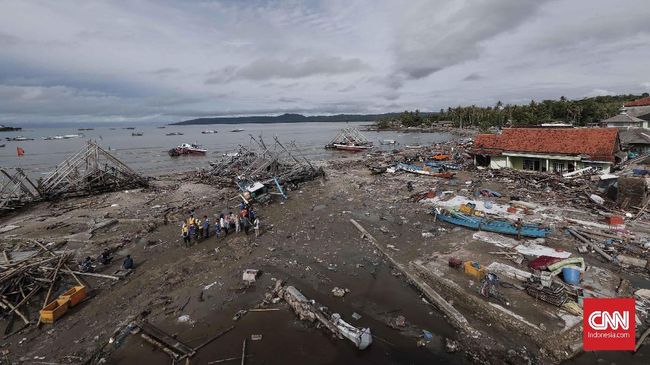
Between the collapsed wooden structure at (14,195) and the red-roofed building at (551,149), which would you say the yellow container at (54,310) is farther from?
the red-roofed building at (551,149)

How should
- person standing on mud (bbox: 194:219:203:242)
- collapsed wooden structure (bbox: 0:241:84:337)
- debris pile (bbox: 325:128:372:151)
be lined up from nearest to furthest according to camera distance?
collapsed wooden structure (bbox: 0:241:84:337) → person standing on mud (bbox: 194:219:203:242) → debris pile (bbox: 325:128:372:151)

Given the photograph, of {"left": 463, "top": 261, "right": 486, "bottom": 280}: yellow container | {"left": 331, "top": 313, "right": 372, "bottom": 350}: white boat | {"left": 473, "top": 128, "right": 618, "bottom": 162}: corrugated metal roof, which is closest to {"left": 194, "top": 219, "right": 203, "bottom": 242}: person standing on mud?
{"left": 331, "top": 313, "right": 372, "bottom": 350}: white boat

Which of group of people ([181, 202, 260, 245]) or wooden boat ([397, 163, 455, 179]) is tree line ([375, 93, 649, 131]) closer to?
wooden boat ([397, 163, 455, 179])

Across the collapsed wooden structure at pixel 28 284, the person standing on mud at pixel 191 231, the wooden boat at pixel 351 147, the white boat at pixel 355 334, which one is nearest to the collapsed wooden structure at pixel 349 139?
the wooden boat at pixel 351 147

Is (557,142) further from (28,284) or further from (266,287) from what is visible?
(28,284)

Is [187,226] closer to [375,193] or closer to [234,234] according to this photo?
[234,234]
